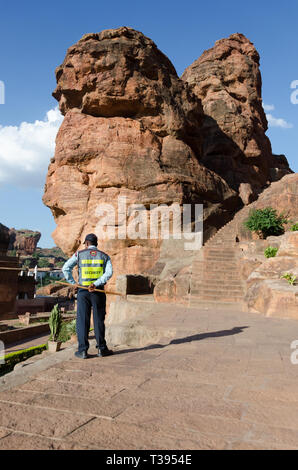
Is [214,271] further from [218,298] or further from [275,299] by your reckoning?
[275,299]

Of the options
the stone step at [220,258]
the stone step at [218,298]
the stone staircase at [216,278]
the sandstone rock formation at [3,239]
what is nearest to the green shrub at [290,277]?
the stone staircase at [216,278]

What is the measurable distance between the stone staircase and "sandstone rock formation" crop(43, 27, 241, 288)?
6737 millimetres

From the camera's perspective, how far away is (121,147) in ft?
62.5

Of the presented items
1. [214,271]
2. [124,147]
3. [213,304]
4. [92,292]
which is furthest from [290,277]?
[124,147]

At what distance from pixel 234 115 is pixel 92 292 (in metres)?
32.9

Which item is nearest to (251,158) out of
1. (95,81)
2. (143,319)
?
(95,81)

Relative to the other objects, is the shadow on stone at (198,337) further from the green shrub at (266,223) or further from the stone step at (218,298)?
the green shrub at (266,223)

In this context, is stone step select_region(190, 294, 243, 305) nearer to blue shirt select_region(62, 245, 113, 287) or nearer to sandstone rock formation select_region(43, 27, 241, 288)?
blue shirt select_region(62, 245, 113, 287)

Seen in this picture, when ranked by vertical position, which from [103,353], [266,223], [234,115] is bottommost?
[103,353]

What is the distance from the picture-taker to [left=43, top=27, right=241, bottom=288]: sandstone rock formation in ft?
60.3

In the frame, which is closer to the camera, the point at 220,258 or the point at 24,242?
the point at 220,258

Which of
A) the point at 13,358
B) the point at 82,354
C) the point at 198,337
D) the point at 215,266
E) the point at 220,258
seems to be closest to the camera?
the point at 82,354
